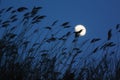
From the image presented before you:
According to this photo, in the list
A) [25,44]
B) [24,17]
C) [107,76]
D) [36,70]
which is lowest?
[107,76]

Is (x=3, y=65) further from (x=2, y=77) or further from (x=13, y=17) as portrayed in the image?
(x=13, y=17)

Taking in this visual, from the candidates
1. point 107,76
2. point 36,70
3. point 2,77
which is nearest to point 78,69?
point 107,76

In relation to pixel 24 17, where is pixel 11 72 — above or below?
below

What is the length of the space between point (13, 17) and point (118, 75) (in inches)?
77.9

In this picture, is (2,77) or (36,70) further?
(36,70)

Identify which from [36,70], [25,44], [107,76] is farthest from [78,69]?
[25,44]

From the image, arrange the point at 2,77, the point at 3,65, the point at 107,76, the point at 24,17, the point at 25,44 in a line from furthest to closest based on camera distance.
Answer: the point at 24,17
the point at 25,44
the point at 107,76
the point at 3,65
the point at 2,77

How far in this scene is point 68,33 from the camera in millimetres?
3863

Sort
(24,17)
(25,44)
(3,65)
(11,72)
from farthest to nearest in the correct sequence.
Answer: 1. (24,17)
2. (25,44)
3. (3,65)
4. (11,72)

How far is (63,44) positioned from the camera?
3.86 m

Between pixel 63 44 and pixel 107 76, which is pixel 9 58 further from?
pixel 107 76

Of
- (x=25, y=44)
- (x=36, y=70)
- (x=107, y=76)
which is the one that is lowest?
(x=107, y=76)

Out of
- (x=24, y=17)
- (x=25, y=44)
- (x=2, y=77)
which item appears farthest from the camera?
(x=24, y=17)

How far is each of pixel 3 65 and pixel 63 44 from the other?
3.72ft
